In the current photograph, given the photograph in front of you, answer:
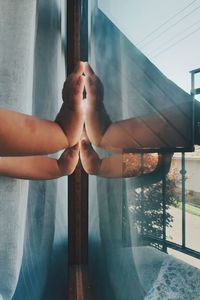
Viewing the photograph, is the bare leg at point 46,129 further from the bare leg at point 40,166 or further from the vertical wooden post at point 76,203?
the vertical wooden post at point 76,203

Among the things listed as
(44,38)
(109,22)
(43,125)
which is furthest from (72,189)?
(109,22)

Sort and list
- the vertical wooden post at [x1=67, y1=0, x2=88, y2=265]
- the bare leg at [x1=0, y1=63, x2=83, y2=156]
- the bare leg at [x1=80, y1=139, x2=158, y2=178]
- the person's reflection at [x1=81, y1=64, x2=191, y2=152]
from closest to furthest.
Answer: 1. the person's reflection at [x1=81, y1=64, x2=191, y2=152]
2. the bare leg at [x1=80, y1=139, x2=158, y2=178]
3. the bare leg at [x1=0, y1=63, x2=83, y2=156]
4. the vertical wooden post at [x1=67, y1=0, x2=88, y2=265]

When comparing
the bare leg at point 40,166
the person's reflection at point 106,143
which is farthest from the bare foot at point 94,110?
the bare leg at point 40,166

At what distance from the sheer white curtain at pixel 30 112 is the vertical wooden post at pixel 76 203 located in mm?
133

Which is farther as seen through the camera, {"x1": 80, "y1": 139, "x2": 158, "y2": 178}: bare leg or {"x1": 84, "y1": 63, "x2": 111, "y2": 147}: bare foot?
{"x1": 84, "y1": 63, "x2": 111, "y2": 147}: bare foot

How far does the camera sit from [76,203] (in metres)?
1.91

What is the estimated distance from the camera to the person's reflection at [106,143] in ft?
2.64

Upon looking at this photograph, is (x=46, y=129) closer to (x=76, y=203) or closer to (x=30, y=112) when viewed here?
(x=30, y=112)

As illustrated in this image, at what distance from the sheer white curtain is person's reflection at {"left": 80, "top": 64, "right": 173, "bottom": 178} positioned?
0.20 meters

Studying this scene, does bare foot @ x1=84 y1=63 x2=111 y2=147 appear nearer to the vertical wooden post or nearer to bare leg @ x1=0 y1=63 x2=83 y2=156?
bare leg @ x1=0 y1=63 x2=83 y2=156

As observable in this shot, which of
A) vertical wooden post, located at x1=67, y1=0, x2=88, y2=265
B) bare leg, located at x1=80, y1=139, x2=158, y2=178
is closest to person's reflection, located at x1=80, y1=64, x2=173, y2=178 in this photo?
bare leg, located at x1=80, y1=139, x2=158, y2=178

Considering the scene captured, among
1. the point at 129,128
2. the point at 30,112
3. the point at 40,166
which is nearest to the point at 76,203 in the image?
the point at 40,166

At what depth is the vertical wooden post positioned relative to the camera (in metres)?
1.68

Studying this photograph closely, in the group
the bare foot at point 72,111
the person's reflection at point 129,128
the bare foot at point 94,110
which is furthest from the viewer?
the bare foot at point 72,111
